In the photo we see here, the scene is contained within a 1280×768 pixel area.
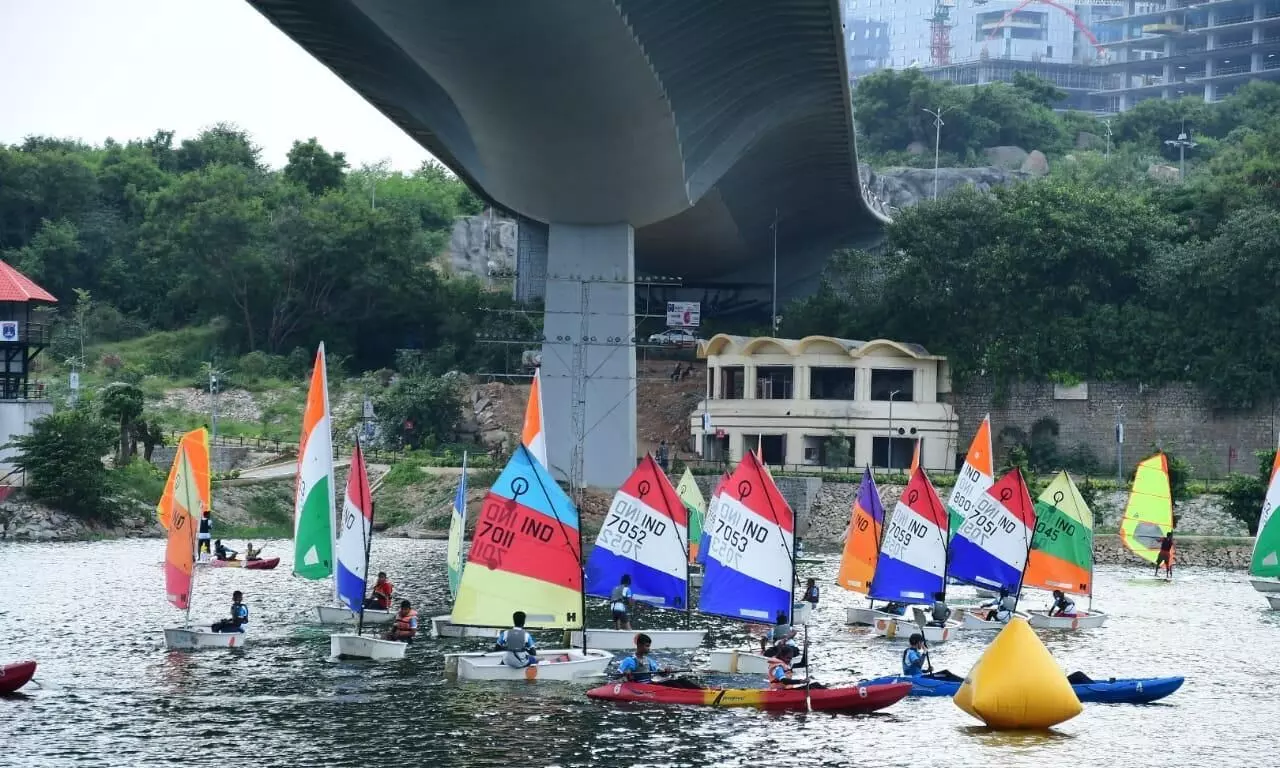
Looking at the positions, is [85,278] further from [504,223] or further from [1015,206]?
[1015,206]

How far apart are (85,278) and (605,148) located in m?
58.9

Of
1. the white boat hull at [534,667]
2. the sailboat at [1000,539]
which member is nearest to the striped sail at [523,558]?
the white boat hull at [534,667]

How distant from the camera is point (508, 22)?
182 ft

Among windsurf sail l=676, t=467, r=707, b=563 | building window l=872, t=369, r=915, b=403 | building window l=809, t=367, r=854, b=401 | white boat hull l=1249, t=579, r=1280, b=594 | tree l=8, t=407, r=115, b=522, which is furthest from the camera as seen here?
building window l=809, t=367, r=854, b=401

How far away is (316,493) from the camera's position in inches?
1502

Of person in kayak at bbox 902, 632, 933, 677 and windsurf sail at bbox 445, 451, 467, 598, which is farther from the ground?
windsurf sail at bbox 445, 451, 467, 598

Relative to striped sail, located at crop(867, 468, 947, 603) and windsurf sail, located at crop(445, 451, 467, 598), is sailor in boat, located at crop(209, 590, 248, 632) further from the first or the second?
striped sail, located at crop(867, 468, 947, 603)

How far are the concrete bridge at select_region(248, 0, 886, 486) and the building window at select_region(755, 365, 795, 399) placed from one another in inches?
332

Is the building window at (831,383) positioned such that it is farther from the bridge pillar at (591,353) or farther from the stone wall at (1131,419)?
the bridge pillar at (591,353)

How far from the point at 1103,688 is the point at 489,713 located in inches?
463

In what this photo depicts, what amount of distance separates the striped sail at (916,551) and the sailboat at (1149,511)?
69.4ft

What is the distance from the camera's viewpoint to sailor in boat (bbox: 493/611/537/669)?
35156 mm

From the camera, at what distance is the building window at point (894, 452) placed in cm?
8662

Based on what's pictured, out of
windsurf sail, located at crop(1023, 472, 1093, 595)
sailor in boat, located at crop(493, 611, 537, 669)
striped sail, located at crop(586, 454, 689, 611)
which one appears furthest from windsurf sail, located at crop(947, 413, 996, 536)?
sailor in boat, located at crop(493, 611, 537, 669)
